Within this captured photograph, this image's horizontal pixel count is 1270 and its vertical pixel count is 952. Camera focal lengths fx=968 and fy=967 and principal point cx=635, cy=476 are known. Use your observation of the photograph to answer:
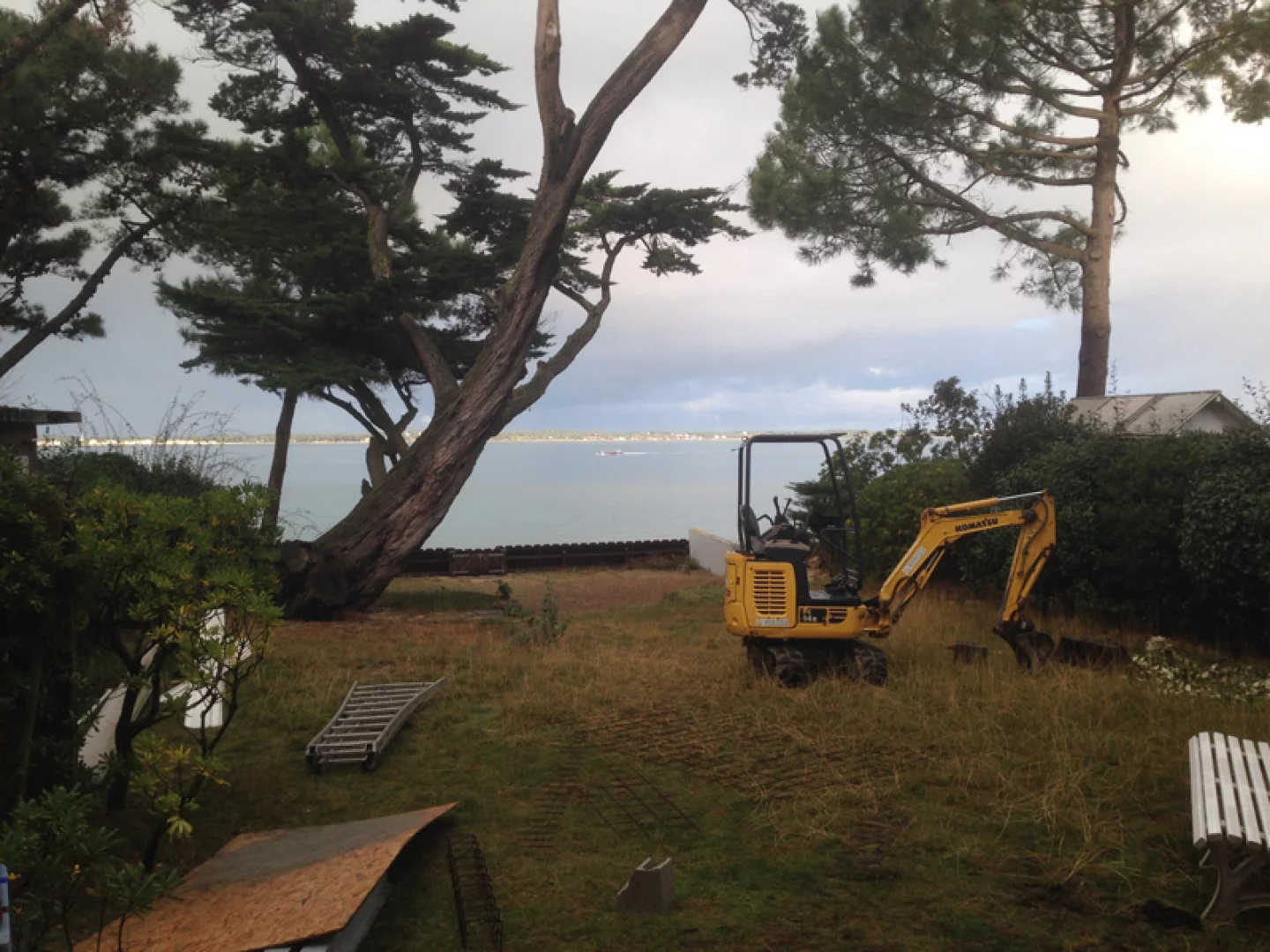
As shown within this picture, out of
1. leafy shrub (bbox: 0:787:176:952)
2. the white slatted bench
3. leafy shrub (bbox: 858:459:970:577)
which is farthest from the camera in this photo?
leafy shrub (bbox: 858:459:970:577)

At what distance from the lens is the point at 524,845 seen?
5309 mm

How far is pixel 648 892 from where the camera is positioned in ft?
14.4

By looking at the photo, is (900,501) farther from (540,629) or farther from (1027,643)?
(540,629)

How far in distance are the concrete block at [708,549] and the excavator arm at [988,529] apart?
1215cm

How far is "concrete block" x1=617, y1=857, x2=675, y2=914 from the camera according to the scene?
4.38 meters

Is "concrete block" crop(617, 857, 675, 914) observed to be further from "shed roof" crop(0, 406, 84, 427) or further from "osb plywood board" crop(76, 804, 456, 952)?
"shed roof" crop(0, 406, 84, 427)

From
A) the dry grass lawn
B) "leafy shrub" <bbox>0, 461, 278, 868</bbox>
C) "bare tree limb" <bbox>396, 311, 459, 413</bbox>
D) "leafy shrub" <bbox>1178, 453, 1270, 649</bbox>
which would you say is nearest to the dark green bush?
"bare tree limb" <bbox>396, 311, 459, 413</bbox>

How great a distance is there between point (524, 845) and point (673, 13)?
14.4 metres

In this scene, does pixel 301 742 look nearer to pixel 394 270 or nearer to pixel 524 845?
pixel 524 845

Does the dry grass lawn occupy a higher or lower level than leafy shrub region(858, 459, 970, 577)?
lower

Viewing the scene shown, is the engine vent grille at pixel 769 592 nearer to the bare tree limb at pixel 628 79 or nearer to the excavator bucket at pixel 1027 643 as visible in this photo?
the excavator bucket at pixel 1027 643

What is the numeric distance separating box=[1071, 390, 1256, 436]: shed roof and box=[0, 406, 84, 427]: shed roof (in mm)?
14910

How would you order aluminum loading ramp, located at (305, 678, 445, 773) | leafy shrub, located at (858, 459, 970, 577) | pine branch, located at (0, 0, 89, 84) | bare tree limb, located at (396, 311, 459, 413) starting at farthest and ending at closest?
bare tree limb, located at (396, 311, 459, 413) → leafy shrub, located at (858, 459, 970, 577) → pine branch, located at (0, 0, 89, 84) → aluminum loading ramp, located at (305, 678, 445, 773)

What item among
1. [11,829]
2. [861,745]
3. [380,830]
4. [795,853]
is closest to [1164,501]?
[861,745]
